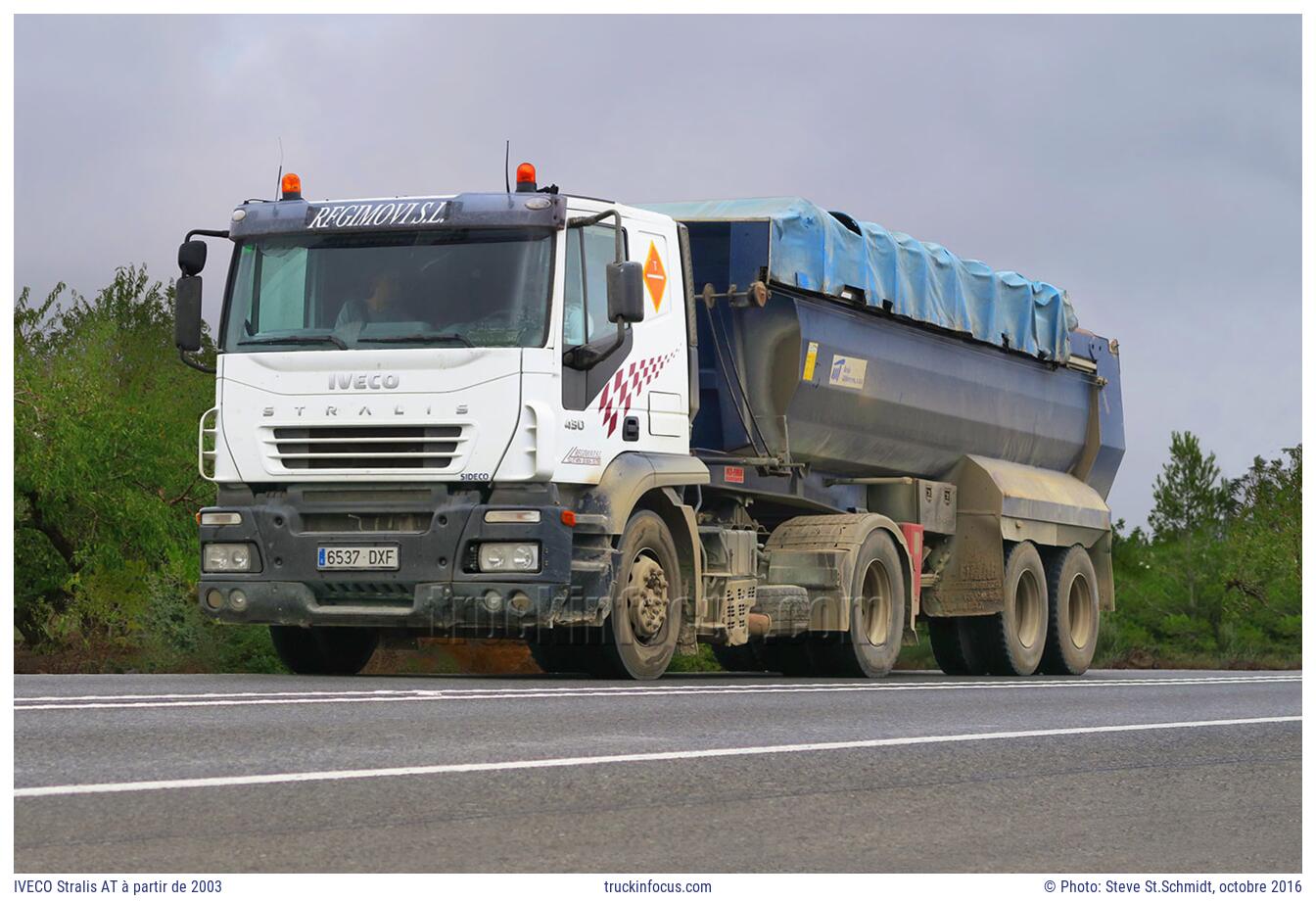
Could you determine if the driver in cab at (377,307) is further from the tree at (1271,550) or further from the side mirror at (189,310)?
the tree at (1271,550)

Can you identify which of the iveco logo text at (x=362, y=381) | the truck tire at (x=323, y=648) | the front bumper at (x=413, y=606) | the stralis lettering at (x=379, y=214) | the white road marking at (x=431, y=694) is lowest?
the white road marking at (x=431, y=694)

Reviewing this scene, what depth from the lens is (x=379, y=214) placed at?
14.7 m

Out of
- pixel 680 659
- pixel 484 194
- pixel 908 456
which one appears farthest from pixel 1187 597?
pixel 484 194

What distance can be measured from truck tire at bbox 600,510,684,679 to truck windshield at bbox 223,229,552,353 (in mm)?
1817

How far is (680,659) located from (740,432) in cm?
1609

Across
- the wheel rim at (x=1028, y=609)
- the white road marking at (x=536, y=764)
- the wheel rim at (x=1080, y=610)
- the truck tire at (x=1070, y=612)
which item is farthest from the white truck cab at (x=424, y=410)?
the wheel rim at (x=1080, y=610)

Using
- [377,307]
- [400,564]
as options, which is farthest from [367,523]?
[377,307]

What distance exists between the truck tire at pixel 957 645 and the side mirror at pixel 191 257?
9233 mm

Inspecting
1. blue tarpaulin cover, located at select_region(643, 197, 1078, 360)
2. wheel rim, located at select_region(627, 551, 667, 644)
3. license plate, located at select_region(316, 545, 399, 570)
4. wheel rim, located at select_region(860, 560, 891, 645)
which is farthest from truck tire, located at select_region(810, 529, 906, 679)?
license plate, located at select_region(316, 545, 399, 570)

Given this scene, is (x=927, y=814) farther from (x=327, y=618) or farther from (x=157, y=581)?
(x=157, y=581)

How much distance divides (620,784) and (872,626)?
10560 mm

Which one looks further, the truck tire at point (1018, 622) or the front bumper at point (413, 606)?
the truck tire at point (1018, 622)

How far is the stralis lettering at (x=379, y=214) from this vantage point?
1459cm
